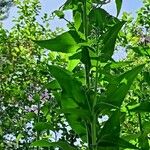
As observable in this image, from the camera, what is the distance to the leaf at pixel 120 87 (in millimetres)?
1877

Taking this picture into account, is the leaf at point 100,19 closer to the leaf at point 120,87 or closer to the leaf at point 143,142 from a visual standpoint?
the leaf at point 120,87

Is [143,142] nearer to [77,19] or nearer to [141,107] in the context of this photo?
[141,107]

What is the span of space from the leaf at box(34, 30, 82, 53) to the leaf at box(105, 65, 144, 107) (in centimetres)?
25

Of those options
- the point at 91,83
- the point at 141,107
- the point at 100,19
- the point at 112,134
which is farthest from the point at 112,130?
the point at 100,19

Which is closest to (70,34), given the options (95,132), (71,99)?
(71,99)

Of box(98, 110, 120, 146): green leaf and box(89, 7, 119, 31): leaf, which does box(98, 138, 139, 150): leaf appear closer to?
box(98, 110, 120, 146): green leaf

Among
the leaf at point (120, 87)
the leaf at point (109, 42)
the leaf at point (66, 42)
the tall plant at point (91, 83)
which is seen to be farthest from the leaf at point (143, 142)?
the leaf at point (66, 42)

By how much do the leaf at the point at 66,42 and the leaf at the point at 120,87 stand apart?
25cm

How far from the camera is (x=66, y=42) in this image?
203 cm

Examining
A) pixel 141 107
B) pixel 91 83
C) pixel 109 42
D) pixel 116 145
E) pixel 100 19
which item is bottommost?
pixel 116 145

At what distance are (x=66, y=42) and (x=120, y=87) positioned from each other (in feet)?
1.04

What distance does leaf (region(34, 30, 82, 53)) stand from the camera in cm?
199

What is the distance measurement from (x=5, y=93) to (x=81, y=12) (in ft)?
15.7

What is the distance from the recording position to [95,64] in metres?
2.05
